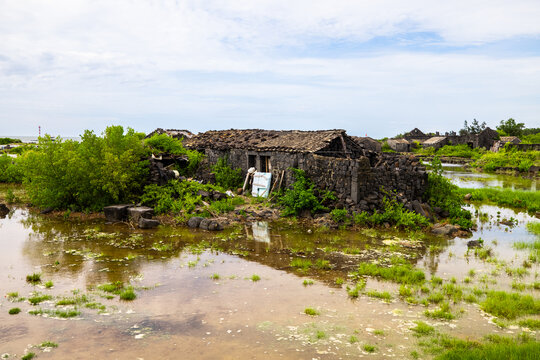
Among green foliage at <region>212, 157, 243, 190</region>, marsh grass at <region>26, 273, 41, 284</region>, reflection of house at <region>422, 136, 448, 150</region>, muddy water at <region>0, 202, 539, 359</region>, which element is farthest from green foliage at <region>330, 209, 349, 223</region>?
reflection of house at <region>422, 136, 448, 150</region>

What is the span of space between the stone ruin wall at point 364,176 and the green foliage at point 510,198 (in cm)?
390

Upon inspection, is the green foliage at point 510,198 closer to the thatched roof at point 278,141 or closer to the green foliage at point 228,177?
the thatched roof at point 278,141

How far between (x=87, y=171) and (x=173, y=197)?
3697mm

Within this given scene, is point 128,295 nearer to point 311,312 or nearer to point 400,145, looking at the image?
point 311,312

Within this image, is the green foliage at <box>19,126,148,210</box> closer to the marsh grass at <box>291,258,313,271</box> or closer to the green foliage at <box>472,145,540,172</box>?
the marsh grass at <box>291,258,313,271</box>

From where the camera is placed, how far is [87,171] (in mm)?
16594

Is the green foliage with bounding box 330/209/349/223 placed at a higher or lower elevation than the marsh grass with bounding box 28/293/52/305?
higher

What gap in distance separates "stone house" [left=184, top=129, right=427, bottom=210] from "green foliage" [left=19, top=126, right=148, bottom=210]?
19.8ft

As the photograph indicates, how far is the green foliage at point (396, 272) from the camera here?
9336 millimetres

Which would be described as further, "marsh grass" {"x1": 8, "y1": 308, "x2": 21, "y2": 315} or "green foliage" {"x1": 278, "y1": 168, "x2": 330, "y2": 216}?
"green foliage" {"x1": 278, "y1": 168, "x2": 330, "y2": 216}

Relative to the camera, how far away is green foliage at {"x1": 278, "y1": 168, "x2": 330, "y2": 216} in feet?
52.7

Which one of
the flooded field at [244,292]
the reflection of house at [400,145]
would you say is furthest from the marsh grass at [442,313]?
the reflection of house at [400,145]

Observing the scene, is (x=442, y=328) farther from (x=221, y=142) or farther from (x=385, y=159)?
Answer: (x=221, y=142)

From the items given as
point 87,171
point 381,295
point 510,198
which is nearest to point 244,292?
point 381,295
